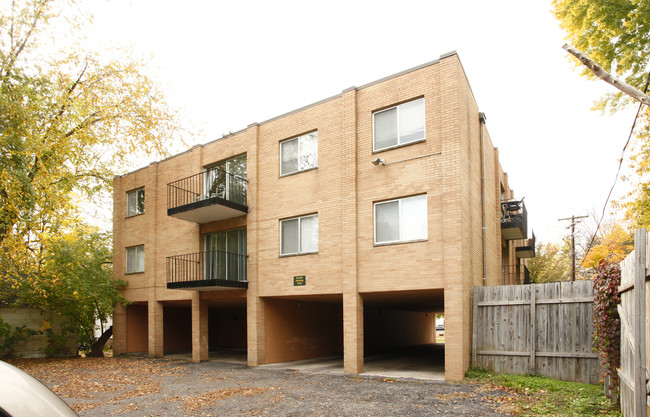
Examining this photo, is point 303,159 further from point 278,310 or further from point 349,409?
point 349,409

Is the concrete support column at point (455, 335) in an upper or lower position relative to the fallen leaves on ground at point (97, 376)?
upper

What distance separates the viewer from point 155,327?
19984 millimetres

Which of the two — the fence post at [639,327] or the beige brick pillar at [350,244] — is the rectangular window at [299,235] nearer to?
the beige brick pillar at [350,244]

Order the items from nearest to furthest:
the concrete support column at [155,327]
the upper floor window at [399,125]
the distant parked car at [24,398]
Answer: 1. the distant parked car at [24,398]
2. the upper floor window at [399,125]
3. the concrete support column at [155,327]

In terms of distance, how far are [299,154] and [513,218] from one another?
878cm

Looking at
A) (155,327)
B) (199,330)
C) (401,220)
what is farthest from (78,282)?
(401,220)

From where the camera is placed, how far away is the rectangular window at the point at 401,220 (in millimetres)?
12703

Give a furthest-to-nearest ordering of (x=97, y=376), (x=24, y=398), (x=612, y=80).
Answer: (x=97, y=376), (x=612, y=80), (x=24, y=398)

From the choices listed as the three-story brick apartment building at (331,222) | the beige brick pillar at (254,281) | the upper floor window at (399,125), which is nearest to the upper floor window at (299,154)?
the three-story brick apartment building at (331,222)

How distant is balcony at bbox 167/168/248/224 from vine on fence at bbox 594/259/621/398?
11317mm

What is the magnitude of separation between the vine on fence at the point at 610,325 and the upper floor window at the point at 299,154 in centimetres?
920

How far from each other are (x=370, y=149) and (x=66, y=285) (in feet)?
48.3

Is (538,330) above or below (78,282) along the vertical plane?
below

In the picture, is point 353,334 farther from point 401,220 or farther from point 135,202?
point 135,202
